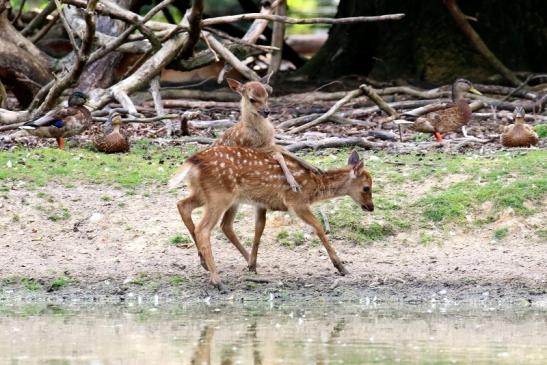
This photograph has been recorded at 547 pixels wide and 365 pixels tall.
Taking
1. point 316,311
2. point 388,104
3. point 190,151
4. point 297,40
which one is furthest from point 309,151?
point 297,40

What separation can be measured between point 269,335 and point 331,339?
43 cm

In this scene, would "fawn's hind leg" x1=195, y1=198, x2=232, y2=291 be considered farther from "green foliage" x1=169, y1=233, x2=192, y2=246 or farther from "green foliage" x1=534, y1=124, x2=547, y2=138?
"green foliage" x1=534, y1=124, x2=547, y2=138

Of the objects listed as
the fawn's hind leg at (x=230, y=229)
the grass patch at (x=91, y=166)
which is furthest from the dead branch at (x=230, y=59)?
the fawn's hind leg at (x=230, y=229)

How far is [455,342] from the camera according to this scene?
8586 mm

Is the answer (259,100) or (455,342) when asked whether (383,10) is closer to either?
(259,100)

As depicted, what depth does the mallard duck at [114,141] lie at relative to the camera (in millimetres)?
13898

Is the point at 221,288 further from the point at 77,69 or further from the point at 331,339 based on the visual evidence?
the point at 77,69

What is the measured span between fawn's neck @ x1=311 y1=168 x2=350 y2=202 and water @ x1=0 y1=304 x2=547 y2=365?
4.31ft

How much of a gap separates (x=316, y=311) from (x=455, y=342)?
160 centimetres

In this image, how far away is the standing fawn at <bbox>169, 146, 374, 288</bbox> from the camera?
10461 millimetres

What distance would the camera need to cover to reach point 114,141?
13891 mm

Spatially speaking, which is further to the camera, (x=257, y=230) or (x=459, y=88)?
(x=459, y=88)

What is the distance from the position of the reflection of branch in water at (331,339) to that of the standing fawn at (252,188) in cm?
150

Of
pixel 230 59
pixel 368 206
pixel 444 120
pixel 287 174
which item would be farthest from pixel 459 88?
pixel 287 174
